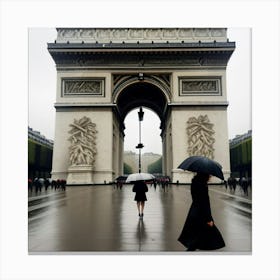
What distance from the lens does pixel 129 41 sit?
18.1 m

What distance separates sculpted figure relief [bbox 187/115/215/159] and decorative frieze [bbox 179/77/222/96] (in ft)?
5.31

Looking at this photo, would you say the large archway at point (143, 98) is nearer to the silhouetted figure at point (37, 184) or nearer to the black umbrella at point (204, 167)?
the silhouetted figure at point (37, 184)

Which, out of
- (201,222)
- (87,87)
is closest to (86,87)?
(87,87)

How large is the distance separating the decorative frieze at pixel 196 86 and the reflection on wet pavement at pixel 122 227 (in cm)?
1073

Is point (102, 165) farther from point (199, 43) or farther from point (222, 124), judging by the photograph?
point (199, 43)

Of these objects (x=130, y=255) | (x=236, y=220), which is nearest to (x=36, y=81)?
(x=130, y=255)

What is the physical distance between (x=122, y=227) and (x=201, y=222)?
7.26 feet

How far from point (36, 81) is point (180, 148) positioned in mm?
13250

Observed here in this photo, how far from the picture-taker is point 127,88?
2103cm

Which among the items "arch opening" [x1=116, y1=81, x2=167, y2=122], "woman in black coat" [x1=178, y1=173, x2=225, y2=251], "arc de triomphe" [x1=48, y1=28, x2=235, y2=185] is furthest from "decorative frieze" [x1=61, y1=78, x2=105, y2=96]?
"woman in black coat" [x1=178, y1=173, x2=225, y2=251]

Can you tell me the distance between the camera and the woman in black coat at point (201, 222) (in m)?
4.16

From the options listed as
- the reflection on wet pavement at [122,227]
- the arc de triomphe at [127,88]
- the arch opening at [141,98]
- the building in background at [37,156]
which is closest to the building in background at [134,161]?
the arch opening at [141,98]

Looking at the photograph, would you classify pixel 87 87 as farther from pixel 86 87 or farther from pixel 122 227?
pixel 122 227

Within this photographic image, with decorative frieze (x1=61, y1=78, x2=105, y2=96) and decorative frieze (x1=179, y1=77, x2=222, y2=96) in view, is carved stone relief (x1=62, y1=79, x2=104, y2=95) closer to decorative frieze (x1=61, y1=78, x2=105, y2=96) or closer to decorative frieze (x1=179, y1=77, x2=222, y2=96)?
decorative frieze (x1=61, y1=78, x2=105, y2=96)
